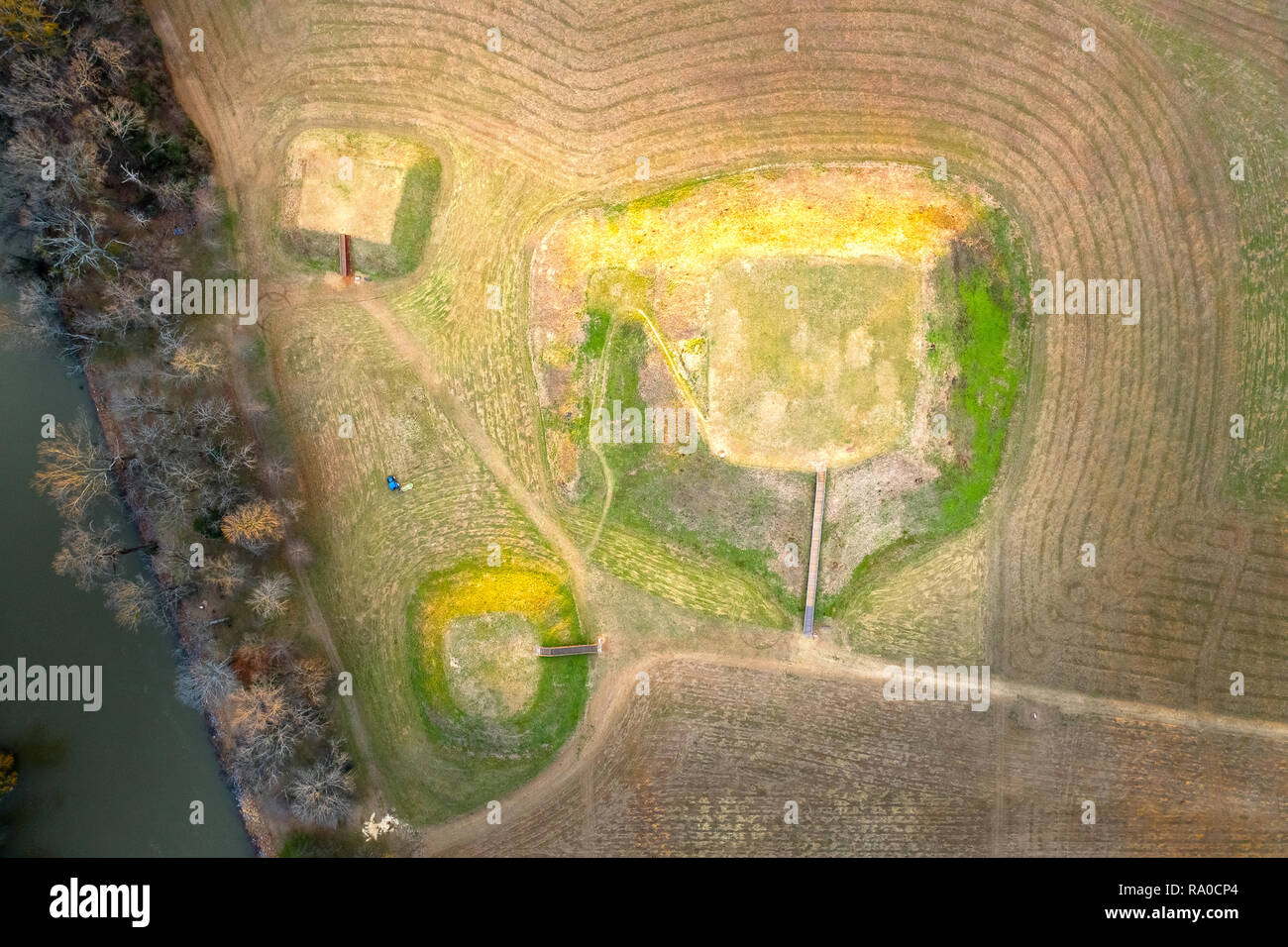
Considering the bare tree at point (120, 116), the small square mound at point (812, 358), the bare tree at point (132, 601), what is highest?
the bare tree at point (120, 116)

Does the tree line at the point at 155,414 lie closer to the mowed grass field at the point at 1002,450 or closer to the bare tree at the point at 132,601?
the bare tree at the point at 132,601

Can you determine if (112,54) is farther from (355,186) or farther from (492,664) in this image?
(492,664)

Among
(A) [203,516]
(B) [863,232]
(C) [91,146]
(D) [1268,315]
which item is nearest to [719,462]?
(B) [863,232]

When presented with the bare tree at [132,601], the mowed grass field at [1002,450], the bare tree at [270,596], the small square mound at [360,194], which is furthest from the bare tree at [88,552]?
the small square mound at [360,194]

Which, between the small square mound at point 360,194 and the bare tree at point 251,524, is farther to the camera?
the small square mound at point 360,194

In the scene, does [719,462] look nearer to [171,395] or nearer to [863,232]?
[863,232]

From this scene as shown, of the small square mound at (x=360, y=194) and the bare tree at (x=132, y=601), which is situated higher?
the small square mound at (x=360, y=194)
